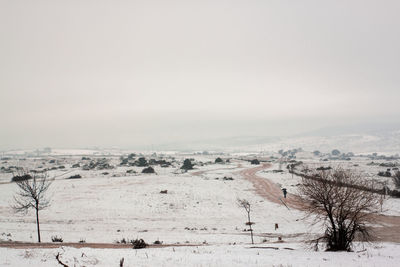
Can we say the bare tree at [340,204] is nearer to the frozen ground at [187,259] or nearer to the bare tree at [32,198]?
the frozen ground at [187,259]

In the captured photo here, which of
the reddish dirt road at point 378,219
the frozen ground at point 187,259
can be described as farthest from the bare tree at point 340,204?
the reddish dirt road at point 378,219

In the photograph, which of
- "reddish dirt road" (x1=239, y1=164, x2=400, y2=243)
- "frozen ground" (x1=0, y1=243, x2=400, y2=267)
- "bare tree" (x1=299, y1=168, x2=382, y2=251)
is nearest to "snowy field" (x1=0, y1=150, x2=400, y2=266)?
"frozen ground" (x1=0, y1=243, x2=400, y2=267)

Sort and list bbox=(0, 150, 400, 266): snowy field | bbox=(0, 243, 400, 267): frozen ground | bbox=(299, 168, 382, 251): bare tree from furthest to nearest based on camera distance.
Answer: bbox=(299, 168, 382, 251): bare tree, bbox=(0, 150, 400, 266): snowy field, bbox=(0, 243, 400, 267): frozen ground

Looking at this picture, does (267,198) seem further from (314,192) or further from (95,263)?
(95,263)

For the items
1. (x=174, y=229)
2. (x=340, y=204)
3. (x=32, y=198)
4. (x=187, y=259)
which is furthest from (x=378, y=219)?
(x=32, y=198)

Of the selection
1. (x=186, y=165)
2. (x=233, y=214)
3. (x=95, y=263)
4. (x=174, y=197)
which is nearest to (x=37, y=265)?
(x=95, y=263)

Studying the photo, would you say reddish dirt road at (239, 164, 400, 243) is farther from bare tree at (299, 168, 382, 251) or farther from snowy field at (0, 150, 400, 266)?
bare tree at (299, 168, 382, 251)

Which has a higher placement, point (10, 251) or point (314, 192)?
point (314, 192)

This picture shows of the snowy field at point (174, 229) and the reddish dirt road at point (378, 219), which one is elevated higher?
the snowy field at point (174, 229)

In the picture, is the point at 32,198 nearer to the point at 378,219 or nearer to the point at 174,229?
the point at 174,229

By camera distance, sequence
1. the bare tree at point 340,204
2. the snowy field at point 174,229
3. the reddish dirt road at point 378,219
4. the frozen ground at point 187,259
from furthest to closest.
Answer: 1. the reddish dirt road at point 378,219
2. the bare tree at point 340,204
3. the snowy field at point 174,229
4. the frozen ground at point 187,259

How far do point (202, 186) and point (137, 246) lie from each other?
39.7 m

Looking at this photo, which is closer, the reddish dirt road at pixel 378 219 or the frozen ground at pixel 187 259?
the frozen ground at pixel 187 259

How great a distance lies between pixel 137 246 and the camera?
1736cm
